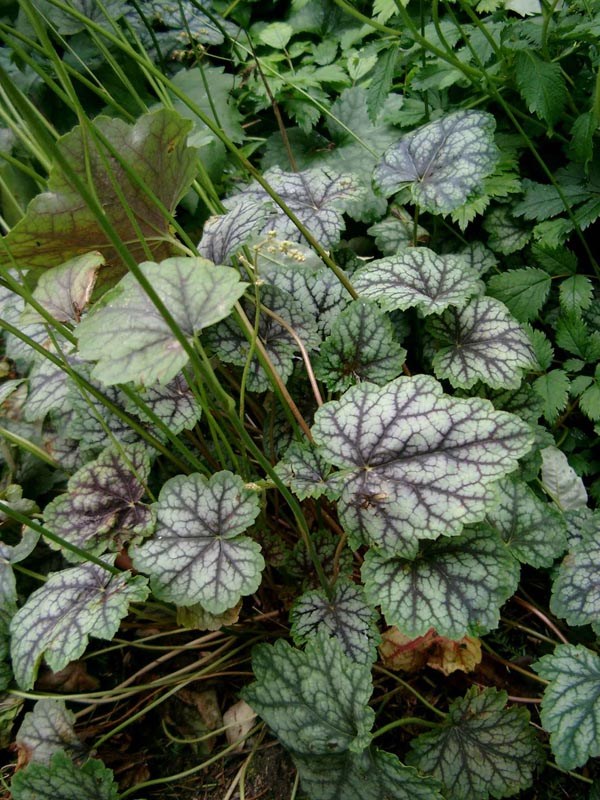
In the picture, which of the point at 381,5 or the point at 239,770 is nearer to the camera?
the point at 239,770

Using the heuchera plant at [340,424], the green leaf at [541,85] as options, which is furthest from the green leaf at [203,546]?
the green leaf at [541,85]

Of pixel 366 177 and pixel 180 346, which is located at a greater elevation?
pixel 180 346

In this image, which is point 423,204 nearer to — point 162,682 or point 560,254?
point 560,254

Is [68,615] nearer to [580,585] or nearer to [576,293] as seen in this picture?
[580,585]

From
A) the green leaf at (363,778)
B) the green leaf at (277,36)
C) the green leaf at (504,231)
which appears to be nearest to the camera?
the green leaf at (363,778)

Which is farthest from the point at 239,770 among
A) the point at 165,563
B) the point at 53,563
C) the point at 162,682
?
the point at 53,563

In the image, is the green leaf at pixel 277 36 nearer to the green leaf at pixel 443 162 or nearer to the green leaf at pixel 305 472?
the green leaf at pixel 443 162

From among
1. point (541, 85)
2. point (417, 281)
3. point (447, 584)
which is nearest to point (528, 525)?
point (447, 584)
